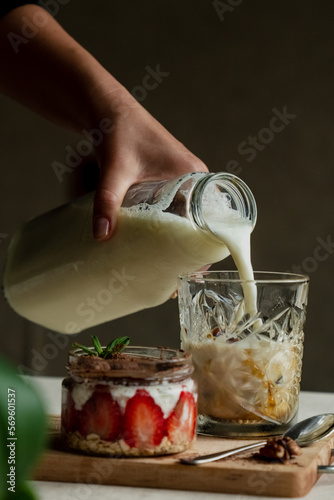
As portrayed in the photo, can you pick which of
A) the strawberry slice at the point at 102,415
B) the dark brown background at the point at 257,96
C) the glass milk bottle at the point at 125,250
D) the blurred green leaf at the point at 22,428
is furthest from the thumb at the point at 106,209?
the dark brown background at the point at 257,96

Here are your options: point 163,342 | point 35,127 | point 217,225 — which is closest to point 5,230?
point 35,127

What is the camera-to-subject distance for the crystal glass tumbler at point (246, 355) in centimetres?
77

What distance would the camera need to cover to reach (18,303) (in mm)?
971

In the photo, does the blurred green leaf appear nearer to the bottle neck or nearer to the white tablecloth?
the white tablecloth

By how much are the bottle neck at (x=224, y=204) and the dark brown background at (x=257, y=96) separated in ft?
6.09

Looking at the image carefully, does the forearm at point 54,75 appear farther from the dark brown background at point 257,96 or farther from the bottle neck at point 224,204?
the dark brown background at point 257,96

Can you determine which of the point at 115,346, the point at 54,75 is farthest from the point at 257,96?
the point at 115,346

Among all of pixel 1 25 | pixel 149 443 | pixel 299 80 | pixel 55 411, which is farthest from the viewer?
pixel 299 80

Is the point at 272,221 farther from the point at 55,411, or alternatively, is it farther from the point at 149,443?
the point at 149,443

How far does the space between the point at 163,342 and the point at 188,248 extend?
200cm

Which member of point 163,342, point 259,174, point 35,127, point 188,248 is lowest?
point 163,342

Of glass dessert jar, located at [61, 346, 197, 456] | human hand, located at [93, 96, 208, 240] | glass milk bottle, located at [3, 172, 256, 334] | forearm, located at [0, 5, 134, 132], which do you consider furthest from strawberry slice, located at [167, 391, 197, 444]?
forearm, located at [0, 5, 134, 132]

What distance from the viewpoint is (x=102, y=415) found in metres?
0.64

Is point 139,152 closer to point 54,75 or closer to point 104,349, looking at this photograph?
point 54,75
